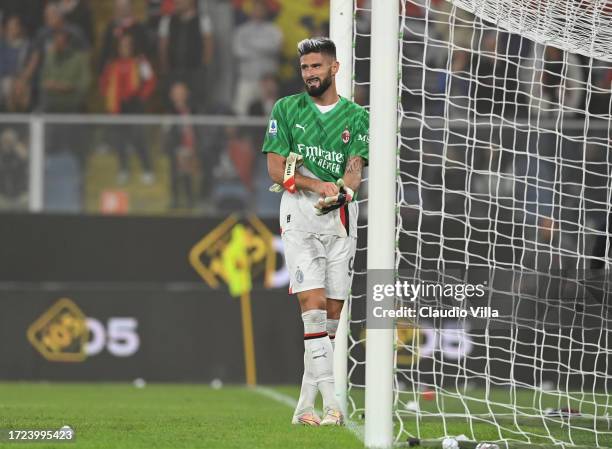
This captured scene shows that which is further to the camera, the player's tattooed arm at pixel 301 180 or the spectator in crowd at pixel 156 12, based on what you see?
the spectator in crowd at pixel 156 12

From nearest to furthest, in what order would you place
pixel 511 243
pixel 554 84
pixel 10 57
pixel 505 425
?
pixel 505 425 < pixel 511 243 < pixel 554 84 < pixel 10 57

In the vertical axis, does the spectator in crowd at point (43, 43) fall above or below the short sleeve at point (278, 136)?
above

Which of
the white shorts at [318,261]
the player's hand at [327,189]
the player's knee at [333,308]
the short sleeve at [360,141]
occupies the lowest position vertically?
the player's knee at [333,308]

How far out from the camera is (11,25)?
15.5 metres

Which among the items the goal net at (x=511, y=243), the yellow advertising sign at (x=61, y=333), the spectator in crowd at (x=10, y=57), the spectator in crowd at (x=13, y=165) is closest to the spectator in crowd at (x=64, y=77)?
the spectator in crowd at (x=10, y=57)

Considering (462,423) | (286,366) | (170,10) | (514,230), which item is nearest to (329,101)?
(462,423)

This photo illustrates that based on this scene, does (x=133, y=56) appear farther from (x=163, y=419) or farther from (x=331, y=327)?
(x=331, y=327)

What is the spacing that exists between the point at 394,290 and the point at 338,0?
9.22 ft

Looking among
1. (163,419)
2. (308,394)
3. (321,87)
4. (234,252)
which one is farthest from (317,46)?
(234,252)

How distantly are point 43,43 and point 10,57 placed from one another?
1.78 ft

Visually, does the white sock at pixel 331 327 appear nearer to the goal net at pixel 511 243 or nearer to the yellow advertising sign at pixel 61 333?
the goal net at pixel 511 243

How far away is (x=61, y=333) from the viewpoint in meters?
12.6

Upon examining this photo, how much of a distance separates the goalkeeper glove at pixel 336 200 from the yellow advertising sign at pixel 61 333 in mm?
6259

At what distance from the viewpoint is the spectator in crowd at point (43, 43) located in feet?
48.5
